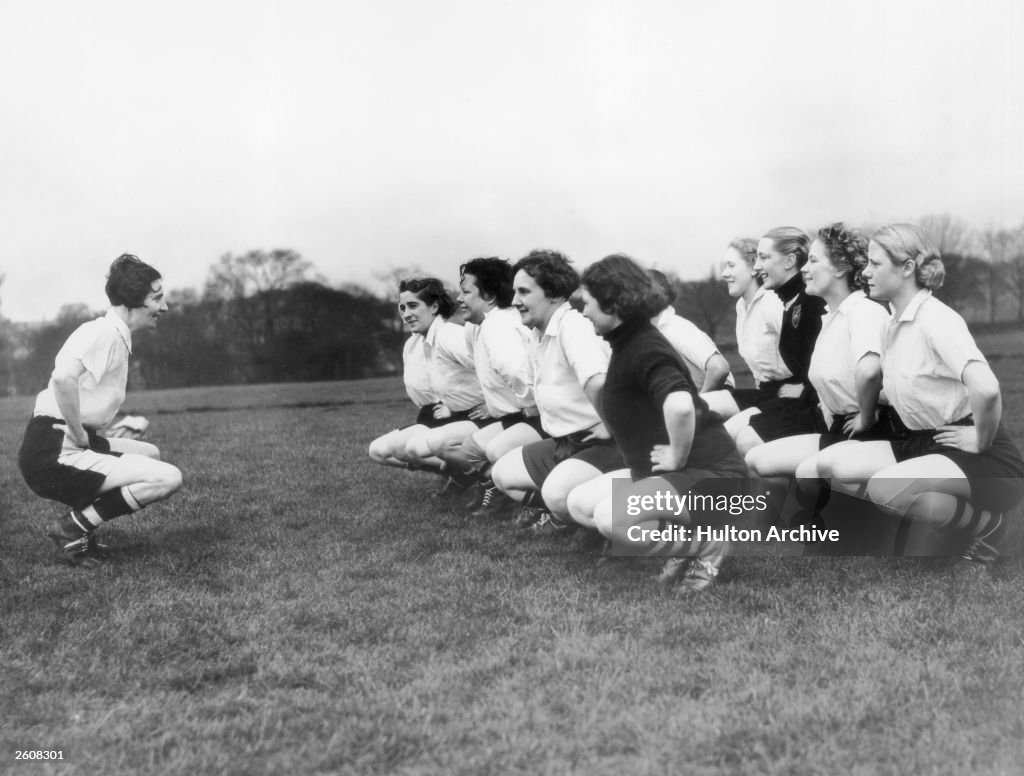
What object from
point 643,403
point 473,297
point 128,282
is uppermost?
point 128,282

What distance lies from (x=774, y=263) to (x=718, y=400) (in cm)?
85

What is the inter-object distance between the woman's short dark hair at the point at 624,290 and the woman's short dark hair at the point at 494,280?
177 centimetres

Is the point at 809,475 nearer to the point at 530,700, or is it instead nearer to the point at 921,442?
the point at 921,442

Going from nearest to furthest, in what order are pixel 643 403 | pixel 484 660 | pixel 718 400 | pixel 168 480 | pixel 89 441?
pixel 484 660 → pixel 643 403 → pixel 168 480 → pixel 89 441 → pixel 718 400

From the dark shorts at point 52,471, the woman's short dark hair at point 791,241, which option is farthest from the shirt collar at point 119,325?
the woman's short dark hair at point 791,241

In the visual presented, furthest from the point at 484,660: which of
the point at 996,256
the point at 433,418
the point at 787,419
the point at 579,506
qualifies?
the point at 996,256

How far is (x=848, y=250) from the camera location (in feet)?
16.3

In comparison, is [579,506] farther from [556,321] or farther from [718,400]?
[718,400]

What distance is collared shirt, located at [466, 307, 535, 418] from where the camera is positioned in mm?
5754

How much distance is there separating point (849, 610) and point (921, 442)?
0.94 m

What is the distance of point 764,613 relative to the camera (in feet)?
13.0

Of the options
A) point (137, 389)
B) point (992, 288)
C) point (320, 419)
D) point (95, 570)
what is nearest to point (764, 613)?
point (95, 570)

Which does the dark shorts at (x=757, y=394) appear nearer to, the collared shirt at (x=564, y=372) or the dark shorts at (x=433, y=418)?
the collared shirt at (x=564, y=372)

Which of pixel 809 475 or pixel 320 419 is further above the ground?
pixel 809 475
